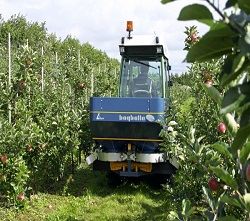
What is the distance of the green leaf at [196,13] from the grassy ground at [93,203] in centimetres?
618

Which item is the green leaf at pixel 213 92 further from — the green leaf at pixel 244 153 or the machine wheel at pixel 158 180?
the machine wheel at pixel 158 180

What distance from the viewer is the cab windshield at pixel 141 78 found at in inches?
334

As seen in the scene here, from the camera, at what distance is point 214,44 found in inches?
32.8

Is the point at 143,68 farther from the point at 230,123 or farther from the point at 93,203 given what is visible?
the point at 230,123

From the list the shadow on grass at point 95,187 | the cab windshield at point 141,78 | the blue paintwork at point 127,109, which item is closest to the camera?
the blue paintwork at point 127,109

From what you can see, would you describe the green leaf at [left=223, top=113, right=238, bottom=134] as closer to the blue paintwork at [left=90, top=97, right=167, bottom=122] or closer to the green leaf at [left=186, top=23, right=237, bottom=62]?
the green leaf at [left=186, top=23, right=237, bottom=62]

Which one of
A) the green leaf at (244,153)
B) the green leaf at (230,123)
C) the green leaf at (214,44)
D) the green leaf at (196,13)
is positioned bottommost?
the green leaf at (244,153)

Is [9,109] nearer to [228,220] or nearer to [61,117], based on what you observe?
[61,117]

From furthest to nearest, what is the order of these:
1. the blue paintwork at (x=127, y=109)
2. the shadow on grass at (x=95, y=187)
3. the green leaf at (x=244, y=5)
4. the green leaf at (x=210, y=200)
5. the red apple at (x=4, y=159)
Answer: the shadow on grass at (x=95, y=187), the blue paintwork at (x=127, y=109), the red apple at (x=4, y=159), the green leaf at (x=210, y=200), the green leaf at (x=244, y=5)

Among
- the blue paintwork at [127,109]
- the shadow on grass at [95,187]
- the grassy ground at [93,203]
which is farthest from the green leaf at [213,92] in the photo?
the shadow on grass at [95,187]

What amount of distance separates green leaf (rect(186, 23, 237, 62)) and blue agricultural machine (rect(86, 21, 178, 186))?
6.46m

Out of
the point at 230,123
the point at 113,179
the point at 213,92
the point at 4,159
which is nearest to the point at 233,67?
the point at 213,92

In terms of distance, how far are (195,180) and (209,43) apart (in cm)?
544

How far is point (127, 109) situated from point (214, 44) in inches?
265
